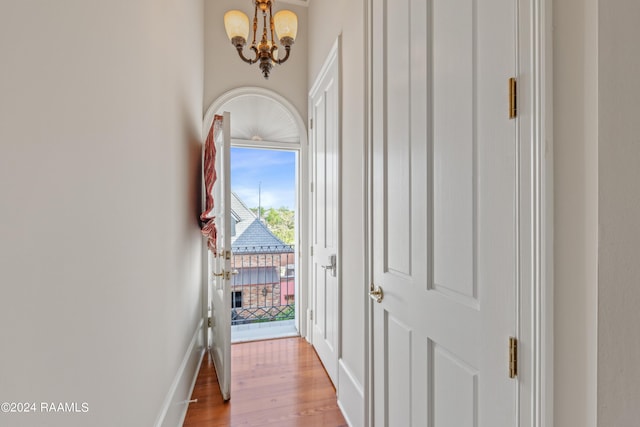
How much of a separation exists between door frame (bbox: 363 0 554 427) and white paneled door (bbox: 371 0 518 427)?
0.10 feet

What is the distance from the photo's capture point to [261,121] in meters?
3.28

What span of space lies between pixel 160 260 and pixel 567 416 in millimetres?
1596

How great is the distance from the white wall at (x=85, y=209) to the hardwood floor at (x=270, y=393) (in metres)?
0.45

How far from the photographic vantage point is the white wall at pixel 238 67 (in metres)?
2.95

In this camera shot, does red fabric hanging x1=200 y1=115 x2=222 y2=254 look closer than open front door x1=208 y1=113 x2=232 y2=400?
No

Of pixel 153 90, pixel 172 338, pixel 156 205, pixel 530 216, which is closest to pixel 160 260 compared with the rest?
pixel 156 205

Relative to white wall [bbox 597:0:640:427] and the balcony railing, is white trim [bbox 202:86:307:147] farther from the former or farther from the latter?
white wall [bbox 597:0:640:427]

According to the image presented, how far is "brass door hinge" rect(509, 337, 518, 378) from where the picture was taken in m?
0.69

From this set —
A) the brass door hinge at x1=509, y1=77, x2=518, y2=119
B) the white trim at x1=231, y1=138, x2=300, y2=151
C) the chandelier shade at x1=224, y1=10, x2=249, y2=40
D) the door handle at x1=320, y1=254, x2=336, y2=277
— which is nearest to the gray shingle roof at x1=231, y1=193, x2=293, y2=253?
the white trim at x1=231, y1=138, x2=300, y2=151

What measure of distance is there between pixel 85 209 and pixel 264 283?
3441 mm

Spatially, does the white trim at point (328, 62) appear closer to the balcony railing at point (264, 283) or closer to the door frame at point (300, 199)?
the door frame at point (300, 199)

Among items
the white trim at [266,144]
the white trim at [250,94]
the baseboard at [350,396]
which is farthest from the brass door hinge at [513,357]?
the white trim at [266,144]

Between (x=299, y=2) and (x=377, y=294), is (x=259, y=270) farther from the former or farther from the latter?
(x=299, y=2)

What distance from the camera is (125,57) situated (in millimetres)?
1080
